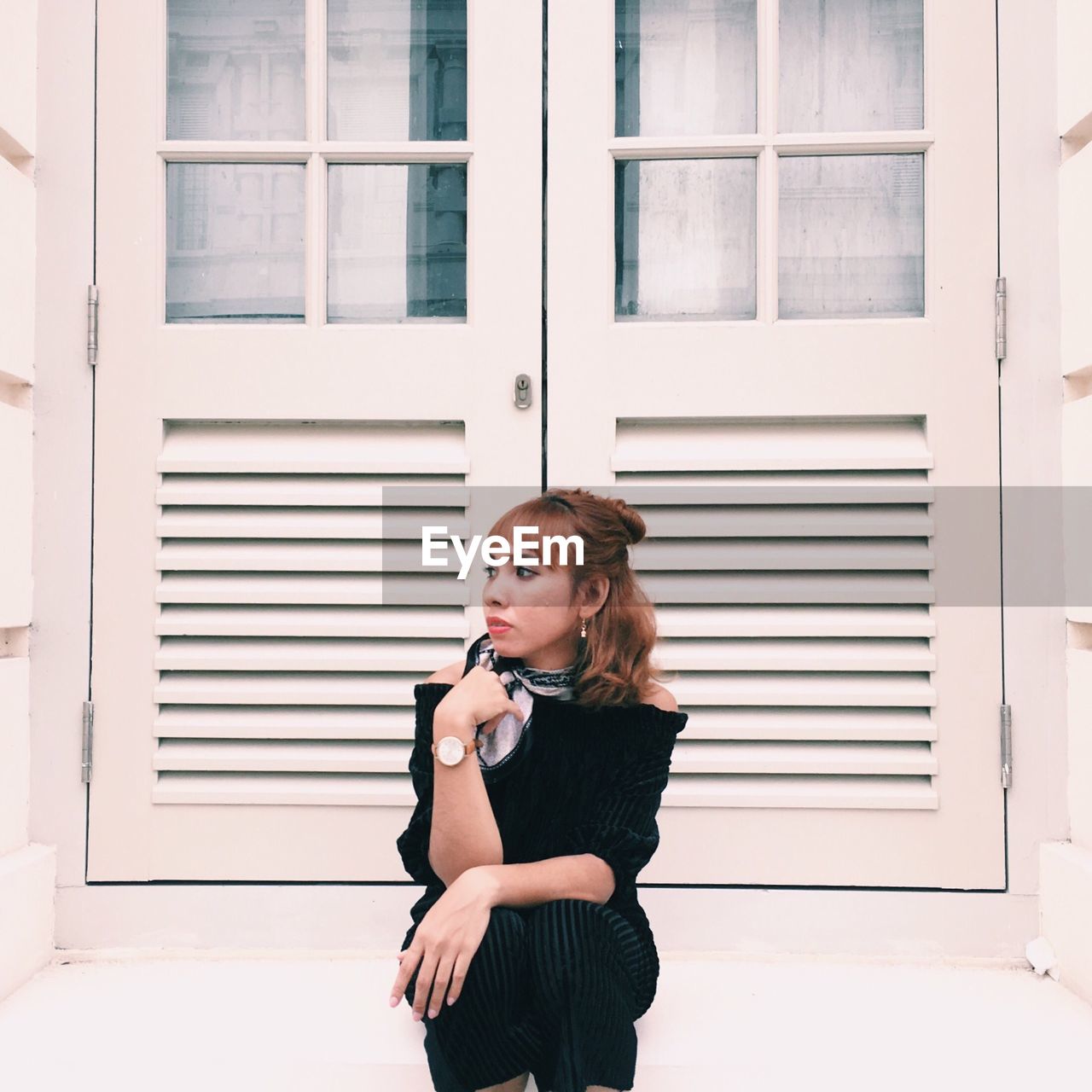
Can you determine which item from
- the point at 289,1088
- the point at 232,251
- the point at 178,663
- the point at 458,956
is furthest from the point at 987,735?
the point at 232,251

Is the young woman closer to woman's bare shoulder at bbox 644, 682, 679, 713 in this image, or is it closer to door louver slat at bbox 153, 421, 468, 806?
woman's bare shoulder at bbox 644, 682, 679, 713

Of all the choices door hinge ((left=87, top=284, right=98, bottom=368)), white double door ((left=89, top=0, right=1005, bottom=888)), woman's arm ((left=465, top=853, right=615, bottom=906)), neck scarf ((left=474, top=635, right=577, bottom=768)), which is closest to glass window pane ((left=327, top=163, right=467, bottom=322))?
white double door ((left=89, top=0, right=1005, bottom=888))

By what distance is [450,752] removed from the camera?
1426mm

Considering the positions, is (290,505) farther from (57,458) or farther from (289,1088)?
(289,1088)

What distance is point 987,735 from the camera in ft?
6.41

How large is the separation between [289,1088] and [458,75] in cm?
183

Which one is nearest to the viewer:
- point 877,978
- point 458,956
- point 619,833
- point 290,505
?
point 458,956

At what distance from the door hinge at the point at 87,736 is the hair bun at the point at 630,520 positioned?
3.64ft

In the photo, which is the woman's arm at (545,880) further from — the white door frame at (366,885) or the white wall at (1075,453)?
the white wall at (1075,453)

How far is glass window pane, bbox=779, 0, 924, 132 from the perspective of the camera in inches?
79.9

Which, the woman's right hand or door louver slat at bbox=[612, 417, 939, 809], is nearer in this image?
the woman's right hand

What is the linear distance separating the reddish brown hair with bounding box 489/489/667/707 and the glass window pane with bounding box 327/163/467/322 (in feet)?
2.16

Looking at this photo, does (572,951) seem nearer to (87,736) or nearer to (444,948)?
(444,948)
